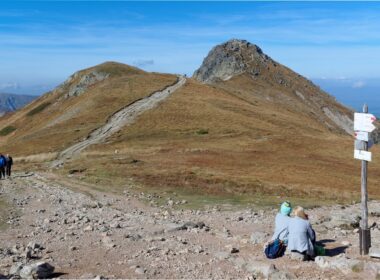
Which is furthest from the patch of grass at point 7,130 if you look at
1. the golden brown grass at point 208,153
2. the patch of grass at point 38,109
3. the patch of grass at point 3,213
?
the patch of grass at point 3,213

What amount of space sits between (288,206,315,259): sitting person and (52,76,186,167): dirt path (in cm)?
4158

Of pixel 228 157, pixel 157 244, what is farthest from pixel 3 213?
pixel 228 157

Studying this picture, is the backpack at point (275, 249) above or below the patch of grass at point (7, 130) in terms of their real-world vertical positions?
below

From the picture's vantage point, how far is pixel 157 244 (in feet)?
60.3

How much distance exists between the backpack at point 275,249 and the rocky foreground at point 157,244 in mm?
242

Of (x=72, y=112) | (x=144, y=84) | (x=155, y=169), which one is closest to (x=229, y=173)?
(x=155, y=169)

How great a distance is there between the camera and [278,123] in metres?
88.5

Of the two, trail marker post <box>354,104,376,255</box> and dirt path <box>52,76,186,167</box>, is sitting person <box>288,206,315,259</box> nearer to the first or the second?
trail marker post <box>354,104,376,255</box>

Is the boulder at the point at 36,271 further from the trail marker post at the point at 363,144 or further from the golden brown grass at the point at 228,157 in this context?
the golden brown grass at the point at 228,157

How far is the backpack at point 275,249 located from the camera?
16.7 metres

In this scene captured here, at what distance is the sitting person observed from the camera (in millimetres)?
16375

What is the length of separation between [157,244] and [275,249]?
181 inches

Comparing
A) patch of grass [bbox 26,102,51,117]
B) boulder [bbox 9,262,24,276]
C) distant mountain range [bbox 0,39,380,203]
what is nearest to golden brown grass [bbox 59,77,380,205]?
distant mountain range [bbox 0,39,380,203]

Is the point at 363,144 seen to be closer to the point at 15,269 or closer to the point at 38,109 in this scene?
the point at 15,269
